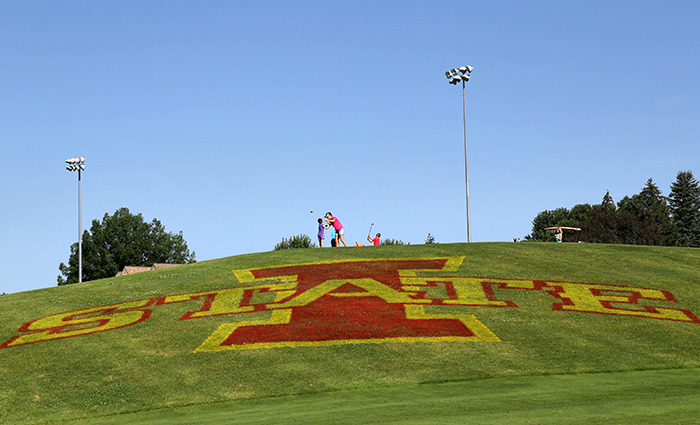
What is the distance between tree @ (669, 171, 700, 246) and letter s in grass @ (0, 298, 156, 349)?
371 ft

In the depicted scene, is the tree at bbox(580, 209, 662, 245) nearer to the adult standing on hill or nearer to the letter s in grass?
the adult standing on hill

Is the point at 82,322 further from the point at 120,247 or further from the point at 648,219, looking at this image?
the point at 648,219

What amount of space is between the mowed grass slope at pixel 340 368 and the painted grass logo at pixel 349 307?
23.8 inches

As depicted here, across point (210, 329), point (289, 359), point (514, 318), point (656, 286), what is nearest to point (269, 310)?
point (210, 329)

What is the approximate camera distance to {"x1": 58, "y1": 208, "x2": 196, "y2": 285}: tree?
353ft

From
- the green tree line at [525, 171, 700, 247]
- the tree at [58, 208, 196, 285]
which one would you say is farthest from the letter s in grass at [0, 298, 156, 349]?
the green tree line at [525, 171, 700, 247]

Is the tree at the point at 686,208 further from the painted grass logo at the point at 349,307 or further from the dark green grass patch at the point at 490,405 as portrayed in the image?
the dark green grass patch at the point at 490,405

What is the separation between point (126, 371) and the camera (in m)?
23.5

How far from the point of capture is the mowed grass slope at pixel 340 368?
17.9 m

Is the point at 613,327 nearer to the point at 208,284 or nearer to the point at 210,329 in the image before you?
the point at 210,329

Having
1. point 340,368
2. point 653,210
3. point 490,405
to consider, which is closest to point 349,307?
point 340,368

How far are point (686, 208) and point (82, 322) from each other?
119620mm

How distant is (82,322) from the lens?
30609 mm

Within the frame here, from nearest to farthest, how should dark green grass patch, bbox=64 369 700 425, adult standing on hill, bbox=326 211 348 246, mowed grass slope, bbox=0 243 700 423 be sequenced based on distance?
dark green grass patch, bbox=64 369 700 425 → mowed grass slope, bbox=0 243 700 423 → adult standing on hill, bbox=326 211 348 246
